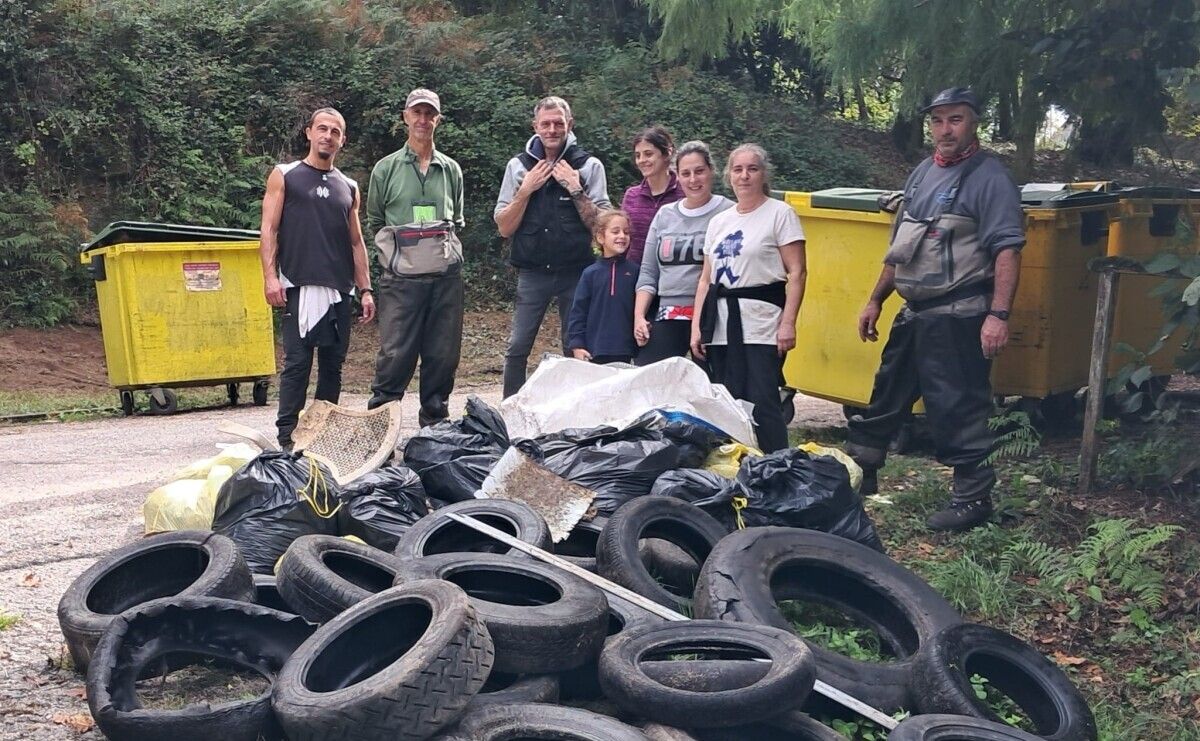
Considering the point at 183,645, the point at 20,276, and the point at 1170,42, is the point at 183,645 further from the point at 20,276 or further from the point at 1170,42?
the point at 20,276

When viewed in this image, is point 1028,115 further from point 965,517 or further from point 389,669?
point 389,669

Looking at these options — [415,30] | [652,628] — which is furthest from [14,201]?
[652,628]

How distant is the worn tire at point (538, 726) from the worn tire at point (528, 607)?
14.7 inches

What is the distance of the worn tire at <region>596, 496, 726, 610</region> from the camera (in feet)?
15.7

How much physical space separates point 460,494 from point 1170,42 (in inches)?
167

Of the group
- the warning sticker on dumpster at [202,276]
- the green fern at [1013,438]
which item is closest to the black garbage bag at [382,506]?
the green fern at [1013,438]

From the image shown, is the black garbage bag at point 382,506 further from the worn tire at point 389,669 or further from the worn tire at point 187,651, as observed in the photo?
the worn tire at point 389,669

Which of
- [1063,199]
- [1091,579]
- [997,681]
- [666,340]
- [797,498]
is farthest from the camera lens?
[1063,199]

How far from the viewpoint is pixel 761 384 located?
21.5ft

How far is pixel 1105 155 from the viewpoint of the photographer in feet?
27.7

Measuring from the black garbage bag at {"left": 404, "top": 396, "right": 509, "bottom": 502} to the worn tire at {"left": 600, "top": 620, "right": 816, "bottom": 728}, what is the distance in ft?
7.05

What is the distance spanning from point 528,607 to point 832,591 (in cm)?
141

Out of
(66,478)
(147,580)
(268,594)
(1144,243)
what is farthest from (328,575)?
(1144,243)

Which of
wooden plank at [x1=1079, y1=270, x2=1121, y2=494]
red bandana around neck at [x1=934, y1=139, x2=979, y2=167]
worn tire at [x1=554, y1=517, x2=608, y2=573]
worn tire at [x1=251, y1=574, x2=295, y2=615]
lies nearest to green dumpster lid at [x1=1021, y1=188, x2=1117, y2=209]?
wooden plank at [x1=1079, y1=270, x2=1121, y2=494]
